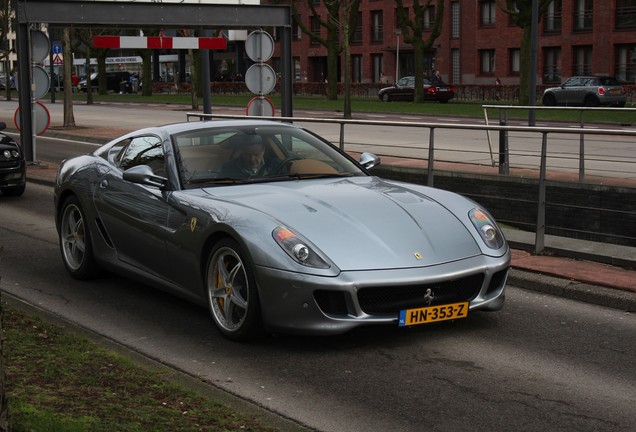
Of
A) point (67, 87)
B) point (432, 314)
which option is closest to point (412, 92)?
point (67, 87)

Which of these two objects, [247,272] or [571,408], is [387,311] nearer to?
[247,272]

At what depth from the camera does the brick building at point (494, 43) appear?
194ft

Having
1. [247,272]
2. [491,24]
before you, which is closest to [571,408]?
[247,272]

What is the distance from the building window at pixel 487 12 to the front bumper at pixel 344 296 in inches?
2450

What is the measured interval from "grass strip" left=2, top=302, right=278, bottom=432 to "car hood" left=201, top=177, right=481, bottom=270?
4.46ft

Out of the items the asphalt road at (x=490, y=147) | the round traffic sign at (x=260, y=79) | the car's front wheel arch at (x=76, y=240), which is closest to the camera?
the car's front wheel arch at (x=76, y=240)

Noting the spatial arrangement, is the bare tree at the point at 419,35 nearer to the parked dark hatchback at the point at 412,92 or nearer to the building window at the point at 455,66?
the parked dark hatchback at the point at 412,92

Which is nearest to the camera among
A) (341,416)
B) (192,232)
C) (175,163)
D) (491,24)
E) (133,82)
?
(341,416)

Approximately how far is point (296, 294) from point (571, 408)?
177cm

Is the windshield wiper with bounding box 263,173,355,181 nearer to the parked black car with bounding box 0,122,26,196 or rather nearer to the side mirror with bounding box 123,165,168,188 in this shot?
the side mirror with bounding box 123,165,168,188

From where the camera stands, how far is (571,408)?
540cm

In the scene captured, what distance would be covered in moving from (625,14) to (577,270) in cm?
5309

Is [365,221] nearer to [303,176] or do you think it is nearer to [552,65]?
[303,176]

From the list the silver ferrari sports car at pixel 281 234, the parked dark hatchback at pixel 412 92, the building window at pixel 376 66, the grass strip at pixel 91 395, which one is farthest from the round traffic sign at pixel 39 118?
the building window at pixel 376 66
